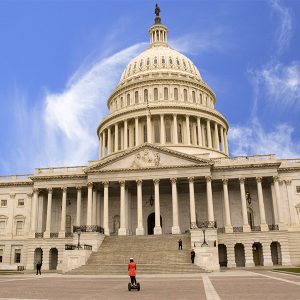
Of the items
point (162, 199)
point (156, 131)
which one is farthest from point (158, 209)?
point (156, 131)

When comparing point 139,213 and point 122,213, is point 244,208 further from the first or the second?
point 122,213

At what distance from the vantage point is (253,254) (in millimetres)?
56719

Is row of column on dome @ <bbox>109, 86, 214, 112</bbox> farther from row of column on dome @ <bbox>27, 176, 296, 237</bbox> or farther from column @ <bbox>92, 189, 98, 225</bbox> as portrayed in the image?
column @ <bbox>92, 189, 98, 225</bbox>

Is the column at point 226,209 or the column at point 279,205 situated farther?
the column at point 226,209

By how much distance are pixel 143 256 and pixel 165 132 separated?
35.0 metres

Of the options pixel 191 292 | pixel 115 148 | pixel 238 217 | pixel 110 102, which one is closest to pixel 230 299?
pixel 191 292

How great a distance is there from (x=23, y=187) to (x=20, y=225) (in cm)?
640

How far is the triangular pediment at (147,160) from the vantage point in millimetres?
58250

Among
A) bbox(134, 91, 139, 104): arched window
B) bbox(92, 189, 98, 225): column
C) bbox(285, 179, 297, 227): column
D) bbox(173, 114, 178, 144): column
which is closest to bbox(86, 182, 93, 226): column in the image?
bbox(92, 189, 98, 225): column

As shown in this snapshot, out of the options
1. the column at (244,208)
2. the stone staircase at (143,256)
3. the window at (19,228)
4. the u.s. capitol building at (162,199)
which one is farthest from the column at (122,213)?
the window at (19,228)

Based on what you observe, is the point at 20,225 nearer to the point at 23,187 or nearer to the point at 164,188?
the point at 23,187

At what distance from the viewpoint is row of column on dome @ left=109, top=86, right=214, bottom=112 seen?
8088 cm

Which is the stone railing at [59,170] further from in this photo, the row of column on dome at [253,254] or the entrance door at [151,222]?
the row of column on dome at [253,254]

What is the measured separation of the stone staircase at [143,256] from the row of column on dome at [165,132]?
83.1ft
